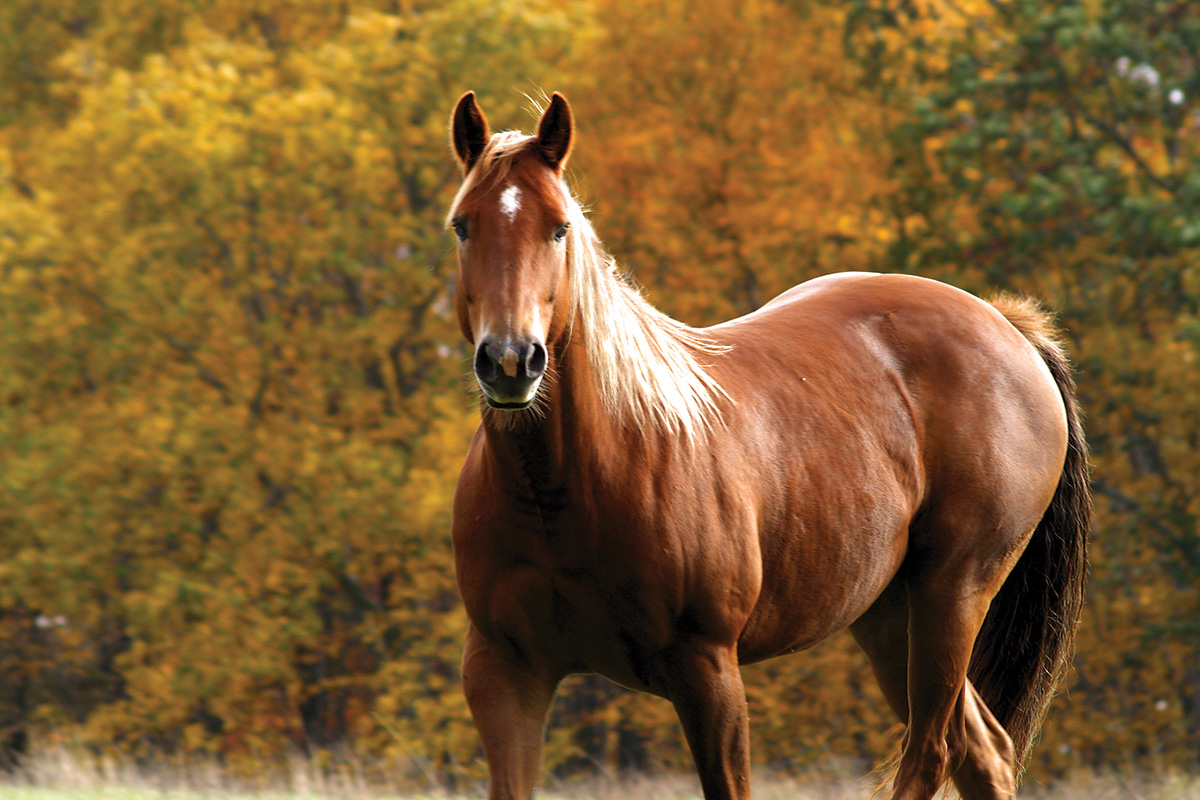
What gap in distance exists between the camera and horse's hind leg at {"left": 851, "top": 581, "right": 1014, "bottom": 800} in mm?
4293

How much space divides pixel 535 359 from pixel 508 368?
Result: 0.26 ft

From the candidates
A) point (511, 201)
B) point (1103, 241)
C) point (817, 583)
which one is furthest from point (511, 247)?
point (1103, 241)

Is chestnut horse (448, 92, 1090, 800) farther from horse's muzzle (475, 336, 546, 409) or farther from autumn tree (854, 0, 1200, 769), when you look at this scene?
autumn tree (854, 0, 1200, 769)

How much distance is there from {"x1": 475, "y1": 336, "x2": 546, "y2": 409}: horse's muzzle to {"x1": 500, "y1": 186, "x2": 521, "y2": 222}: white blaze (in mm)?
342

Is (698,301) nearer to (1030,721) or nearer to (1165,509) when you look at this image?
(1165,509)

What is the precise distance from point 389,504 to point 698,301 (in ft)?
11.6

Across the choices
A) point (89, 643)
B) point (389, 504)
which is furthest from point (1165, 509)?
point (89, 643)

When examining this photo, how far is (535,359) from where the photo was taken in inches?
109

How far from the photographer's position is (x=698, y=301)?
1245cm

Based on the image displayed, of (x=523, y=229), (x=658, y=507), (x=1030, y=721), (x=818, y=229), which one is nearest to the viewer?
(x=523, y=229)

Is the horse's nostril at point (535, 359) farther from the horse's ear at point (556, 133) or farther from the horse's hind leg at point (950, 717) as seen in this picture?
the horse's hind leg at point (950, 717)

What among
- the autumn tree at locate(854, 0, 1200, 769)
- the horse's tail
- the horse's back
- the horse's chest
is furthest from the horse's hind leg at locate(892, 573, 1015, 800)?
the autumn tree at locate(854, 0, 1200, 769)

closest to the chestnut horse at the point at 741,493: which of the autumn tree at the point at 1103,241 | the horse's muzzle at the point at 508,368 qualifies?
the horse's muzzle at the point at 508,368

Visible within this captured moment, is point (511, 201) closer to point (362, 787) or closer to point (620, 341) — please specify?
point (620, 341)
